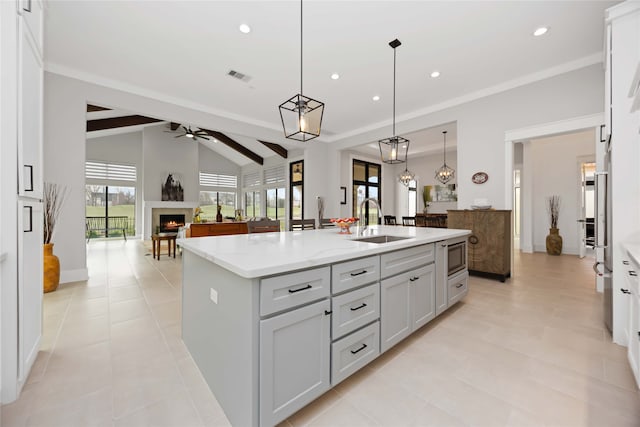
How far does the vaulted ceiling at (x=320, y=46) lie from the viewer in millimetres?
2693

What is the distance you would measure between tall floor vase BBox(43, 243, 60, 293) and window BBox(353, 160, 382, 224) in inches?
269

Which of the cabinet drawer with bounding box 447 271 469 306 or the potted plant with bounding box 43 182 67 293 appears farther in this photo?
the potted plant with bounding box 43 182 67 293

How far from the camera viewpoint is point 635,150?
6.61ft

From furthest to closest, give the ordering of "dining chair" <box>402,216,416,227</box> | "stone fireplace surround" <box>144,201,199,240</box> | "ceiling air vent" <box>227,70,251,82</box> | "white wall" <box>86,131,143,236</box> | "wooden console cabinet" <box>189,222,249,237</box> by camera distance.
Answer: "stone fireplace surround" <box>144,201,199,240</box>
"white wall" <box>86,131,143,236</box>
"dining chair" <box>402,216,416,227</box>
"wooden console cabinet" <box>189,222,249,237</box>
"ceiling air vent" <box>227,70,251,82</box>

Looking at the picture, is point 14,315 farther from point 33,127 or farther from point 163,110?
point 163,110

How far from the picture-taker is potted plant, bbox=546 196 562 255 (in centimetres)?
594

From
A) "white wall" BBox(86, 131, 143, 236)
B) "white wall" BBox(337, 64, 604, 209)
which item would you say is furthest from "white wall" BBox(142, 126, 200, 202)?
"white wall" BBox(337, 64, 604, 209)

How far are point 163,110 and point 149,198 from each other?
5.64 m


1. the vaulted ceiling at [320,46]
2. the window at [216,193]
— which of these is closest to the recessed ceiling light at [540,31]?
the vaulted ceiling at [320,46]

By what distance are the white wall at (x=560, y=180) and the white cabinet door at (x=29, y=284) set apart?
830 cm

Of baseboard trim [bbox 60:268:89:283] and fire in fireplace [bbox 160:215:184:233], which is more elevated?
fire in fireplace [bbox 160:215:184:233]

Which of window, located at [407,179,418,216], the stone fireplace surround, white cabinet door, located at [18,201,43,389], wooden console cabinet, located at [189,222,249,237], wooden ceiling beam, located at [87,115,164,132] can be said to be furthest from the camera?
window, located at [407,179,418,216]

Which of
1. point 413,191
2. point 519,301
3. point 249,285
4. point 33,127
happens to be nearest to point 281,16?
point 33,127

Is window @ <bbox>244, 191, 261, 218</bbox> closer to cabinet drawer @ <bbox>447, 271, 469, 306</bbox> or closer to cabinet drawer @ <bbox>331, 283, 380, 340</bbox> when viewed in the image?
cabinet drawer @ <bbox>447, 271, 469, 306</bbox>
